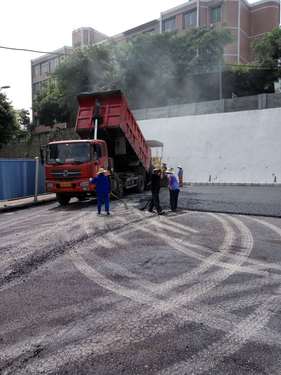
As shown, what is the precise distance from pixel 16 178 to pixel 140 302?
42.2 ft

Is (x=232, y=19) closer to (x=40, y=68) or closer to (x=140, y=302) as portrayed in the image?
(x=40, y=68)

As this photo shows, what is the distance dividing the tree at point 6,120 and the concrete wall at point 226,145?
11.5 meters

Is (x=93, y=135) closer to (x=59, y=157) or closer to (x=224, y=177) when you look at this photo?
(x=59, y=157)

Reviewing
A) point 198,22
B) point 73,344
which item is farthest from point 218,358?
point 198,22

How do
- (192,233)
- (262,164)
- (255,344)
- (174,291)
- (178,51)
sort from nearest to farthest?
(255,344)
(174,291)
(192,233)
(262,164)
(178,51)

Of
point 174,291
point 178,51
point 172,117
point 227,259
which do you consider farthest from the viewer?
point 178,51

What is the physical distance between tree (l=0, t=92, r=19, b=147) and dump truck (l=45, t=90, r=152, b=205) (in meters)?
15.0

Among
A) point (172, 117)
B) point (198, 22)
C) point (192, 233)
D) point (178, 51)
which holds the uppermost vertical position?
point (198, 22)

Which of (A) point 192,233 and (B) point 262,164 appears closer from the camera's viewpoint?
(A) point 192,233

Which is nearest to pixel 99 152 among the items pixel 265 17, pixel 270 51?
pixel 270 51

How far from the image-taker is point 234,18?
181 feet

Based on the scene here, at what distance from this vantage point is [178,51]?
38.6 metres

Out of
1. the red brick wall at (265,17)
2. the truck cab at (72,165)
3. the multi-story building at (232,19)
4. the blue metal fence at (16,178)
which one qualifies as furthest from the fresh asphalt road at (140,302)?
the red brick wall at (265,17)

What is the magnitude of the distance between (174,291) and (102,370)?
6.52ft
